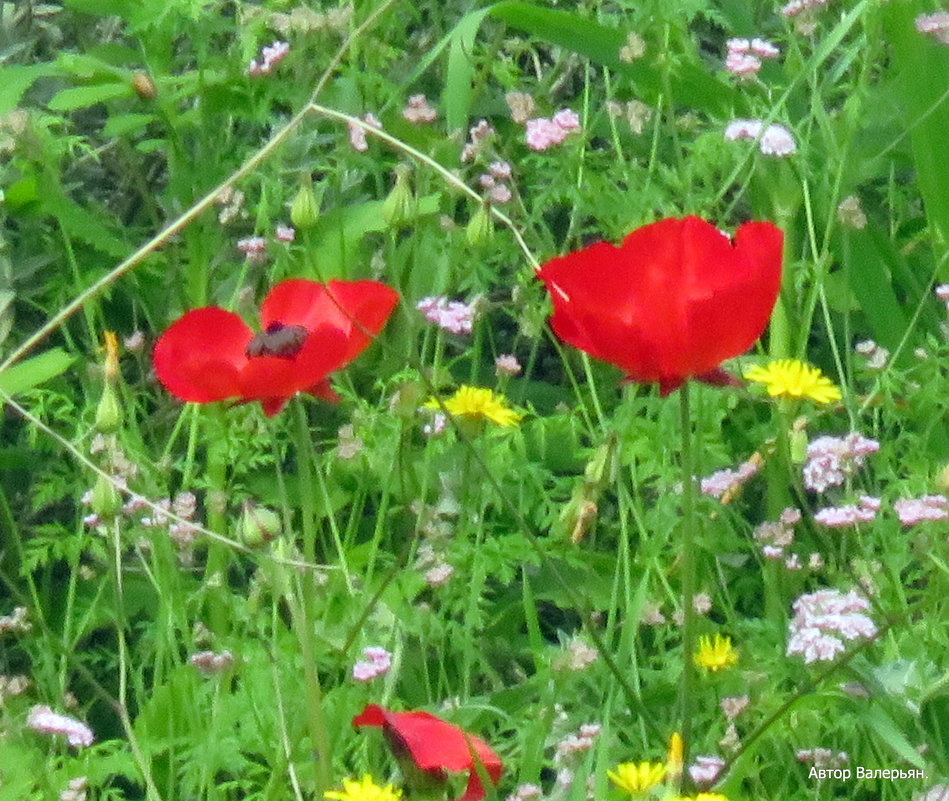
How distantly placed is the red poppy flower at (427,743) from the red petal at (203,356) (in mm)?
211

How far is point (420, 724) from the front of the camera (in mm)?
849

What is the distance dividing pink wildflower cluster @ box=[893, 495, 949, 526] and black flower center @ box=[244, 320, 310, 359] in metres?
0.42

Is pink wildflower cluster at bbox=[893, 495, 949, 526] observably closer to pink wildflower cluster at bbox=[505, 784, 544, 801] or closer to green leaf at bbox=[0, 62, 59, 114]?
pink wildflower cluster at bbox=[505, 784, 544, 801]

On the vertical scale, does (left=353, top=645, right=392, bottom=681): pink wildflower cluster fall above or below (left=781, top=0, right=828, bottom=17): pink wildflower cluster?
below

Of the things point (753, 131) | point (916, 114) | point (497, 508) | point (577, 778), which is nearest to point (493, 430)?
point (497, 508)

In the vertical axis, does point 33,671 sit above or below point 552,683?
below

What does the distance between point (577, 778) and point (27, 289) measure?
3.11ft

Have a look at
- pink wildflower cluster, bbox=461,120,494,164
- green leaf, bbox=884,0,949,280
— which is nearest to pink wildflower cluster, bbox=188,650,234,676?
pink wildflower cluster, bbox=461,120,494,164

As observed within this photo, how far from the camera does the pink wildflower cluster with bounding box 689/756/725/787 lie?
0.97 m

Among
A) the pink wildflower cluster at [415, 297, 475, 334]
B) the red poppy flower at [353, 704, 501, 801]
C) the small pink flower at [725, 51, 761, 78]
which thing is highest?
the small pink flower at [725, 51, 761, 78]

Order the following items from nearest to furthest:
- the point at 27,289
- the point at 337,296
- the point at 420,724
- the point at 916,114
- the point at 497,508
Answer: the point at 420,724 → the point at 337,296 → the point at 497,508 → the point at 916,114 → the point at 27,289

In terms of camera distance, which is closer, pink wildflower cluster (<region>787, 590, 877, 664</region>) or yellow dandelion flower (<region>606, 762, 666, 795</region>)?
yellow dandelion flower (<region>606, 762, 666, 795</region>)

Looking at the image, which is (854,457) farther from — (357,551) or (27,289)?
(27,289)

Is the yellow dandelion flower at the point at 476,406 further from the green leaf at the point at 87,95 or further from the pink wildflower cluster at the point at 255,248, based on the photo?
the green leaf at the point at 87,95
